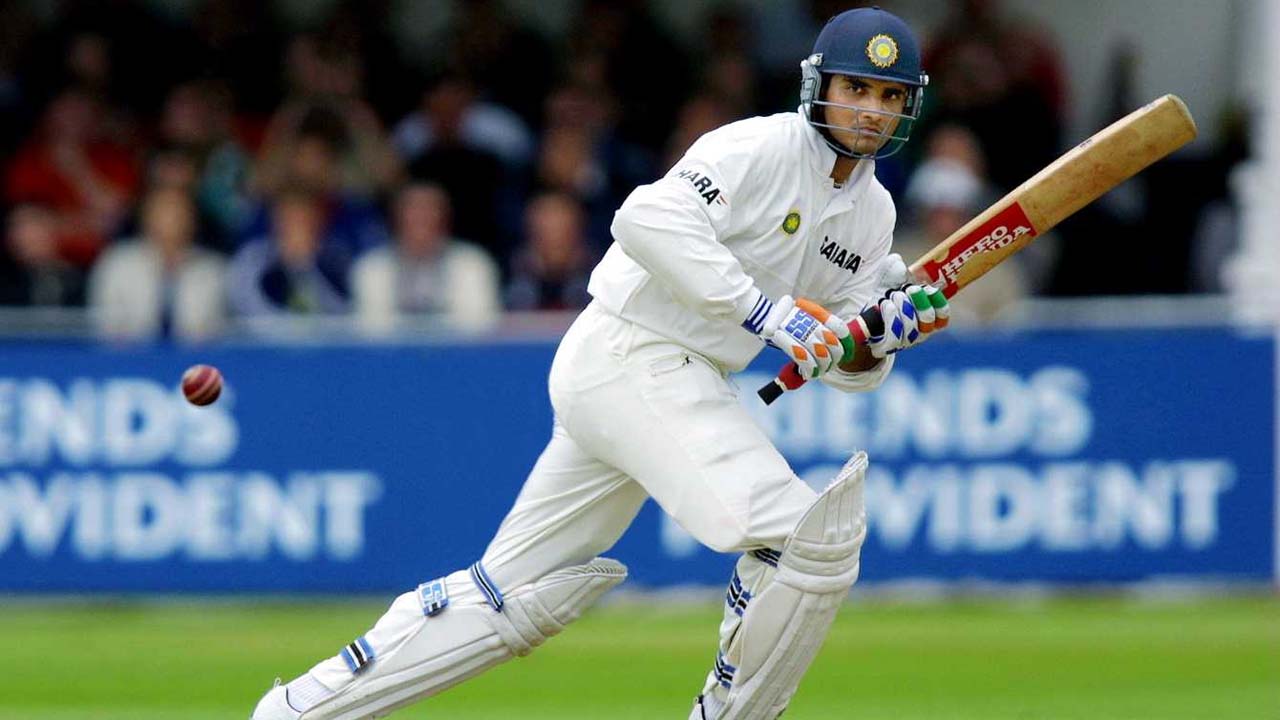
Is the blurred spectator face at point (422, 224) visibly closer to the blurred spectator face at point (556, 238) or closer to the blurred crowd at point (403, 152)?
the blurred crowd at point (403, 152)

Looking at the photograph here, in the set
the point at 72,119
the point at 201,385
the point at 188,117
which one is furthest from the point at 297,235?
the point at 201,385

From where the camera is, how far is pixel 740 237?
5.76m

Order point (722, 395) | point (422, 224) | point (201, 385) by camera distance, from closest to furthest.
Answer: point (722, 395)
point (201, 385)
point (422, 224)

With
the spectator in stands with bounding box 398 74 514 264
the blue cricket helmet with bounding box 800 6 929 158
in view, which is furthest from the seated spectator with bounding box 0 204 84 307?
the blue cricket helmet with bounding box 800 6 929 158

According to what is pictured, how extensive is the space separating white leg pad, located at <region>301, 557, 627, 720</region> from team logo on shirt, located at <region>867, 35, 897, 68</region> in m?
1.50

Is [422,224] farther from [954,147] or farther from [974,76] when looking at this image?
[974,76]

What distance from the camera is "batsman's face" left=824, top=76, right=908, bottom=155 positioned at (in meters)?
5.69

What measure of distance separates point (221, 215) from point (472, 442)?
7.75ft

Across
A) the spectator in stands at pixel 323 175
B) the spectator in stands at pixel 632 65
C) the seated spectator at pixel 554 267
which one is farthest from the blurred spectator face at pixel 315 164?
the spectator in stands at pixel 632 65

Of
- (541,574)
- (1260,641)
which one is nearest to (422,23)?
(1260,641)

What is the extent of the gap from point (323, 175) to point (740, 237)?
6.23m

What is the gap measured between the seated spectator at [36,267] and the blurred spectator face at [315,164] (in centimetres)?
124

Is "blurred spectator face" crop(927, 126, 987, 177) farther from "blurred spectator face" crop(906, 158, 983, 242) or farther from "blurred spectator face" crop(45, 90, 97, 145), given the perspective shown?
"blurred spectator face" crop(45, 90, 97, 145)

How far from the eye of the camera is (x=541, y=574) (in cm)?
591
